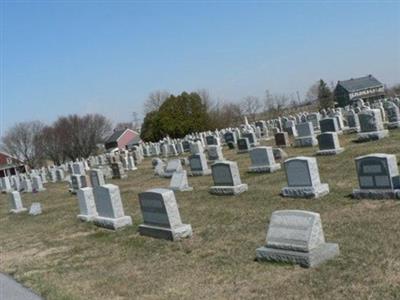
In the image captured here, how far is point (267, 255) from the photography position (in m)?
7.63

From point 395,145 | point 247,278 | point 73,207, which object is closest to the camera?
point 247,278

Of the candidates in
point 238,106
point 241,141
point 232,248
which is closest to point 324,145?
point 241,141

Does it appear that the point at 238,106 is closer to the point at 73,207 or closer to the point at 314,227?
the point at 73,207

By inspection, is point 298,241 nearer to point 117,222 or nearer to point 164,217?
point 164,217

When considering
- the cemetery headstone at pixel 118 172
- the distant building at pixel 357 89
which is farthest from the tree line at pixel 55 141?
the cemetery headstone at pixel 118 172

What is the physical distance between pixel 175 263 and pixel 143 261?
0.82 metres

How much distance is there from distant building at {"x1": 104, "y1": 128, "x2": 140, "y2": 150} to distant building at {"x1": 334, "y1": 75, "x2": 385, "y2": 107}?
34.8m

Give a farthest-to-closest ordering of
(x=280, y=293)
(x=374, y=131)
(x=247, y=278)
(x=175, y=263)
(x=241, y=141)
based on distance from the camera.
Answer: (x=241, y=141), (x=374, y=131), (x=175, y=263), (x=247, y=278), (x=280, y=293)

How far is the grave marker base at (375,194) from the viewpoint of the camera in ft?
33.6

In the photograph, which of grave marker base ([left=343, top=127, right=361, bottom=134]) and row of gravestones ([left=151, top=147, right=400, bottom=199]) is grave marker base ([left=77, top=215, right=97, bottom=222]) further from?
grave marker base ([left=343, top=127, right=361, bottom=134])

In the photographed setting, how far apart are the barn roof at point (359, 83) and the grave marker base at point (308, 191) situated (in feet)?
235

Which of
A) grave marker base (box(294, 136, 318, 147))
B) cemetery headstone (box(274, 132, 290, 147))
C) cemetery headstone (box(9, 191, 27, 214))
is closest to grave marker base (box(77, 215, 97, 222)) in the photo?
cemetery headstone (box(9, 191, 27, 214))

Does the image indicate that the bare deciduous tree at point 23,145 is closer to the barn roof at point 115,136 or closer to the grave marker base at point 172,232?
the barn roof at point 115,136

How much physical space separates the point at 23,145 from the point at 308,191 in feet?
232
